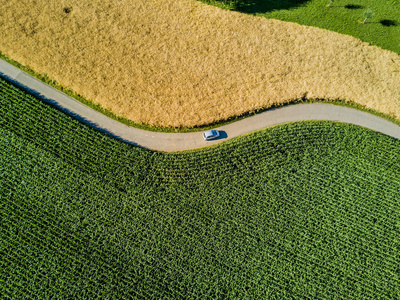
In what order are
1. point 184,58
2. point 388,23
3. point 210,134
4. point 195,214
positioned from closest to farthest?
point 195,214 → point 210,134 → point 184,58 → point 388,23

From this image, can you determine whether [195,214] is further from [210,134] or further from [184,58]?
[184,58]

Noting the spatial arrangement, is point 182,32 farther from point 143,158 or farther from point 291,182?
point 291,182

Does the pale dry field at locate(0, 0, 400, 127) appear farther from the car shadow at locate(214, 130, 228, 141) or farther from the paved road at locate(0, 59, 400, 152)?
the car shadow at locate(214, 130, 228, 141)

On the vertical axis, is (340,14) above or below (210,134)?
above

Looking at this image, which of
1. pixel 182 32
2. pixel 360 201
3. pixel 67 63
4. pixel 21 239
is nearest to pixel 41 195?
pixel 21 239

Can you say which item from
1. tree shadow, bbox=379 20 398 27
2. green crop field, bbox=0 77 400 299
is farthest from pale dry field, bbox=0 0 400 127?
green crop field, bbox=0 77 400 299

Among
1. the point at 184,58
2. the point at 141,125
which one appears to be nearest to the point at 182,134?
the point at 141,125

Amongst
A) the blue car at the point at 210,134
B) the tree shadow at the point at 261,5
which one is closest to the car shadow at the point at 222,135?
the blue car at the point at 210,134
